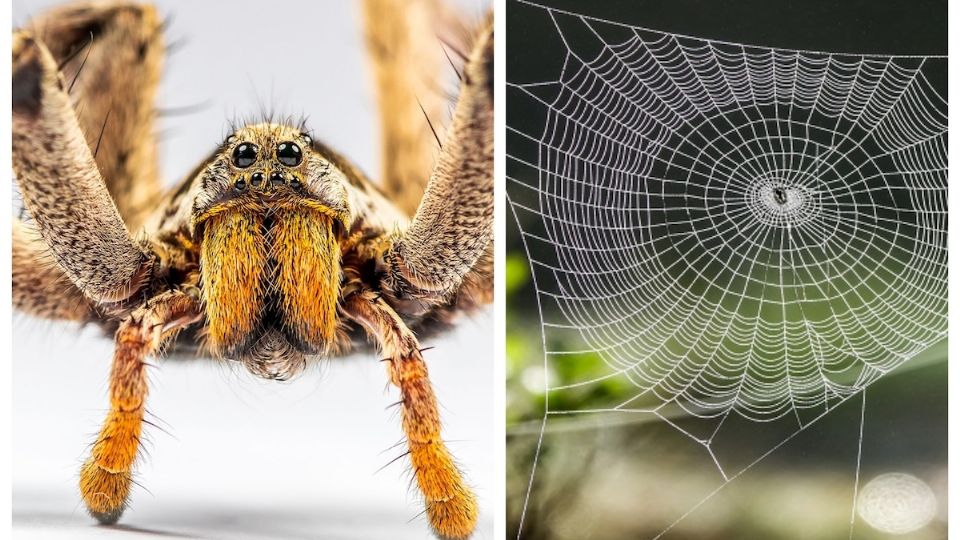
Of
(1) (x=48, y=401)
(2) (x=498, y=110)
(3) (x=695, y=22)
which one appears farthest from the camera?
(3) (x=695, y=22)

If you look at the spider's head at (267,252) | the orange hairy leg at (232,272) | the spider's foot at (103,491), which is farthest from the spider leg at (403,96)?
the spider's foot at (103,491)

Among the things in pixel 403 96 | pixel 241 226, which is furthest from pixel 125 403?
pixel 403 96

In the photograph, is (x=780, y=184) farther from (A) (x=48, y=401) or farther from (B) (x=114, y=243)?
(A) (x=48, y=401)

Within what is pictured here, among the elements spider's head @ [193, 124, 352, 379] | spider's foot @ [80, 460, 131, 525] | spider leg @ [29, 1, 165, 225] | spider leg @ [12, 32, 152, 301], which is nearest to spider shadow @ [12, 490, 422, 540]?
spider's foot @ [80, 460, 131, 525]

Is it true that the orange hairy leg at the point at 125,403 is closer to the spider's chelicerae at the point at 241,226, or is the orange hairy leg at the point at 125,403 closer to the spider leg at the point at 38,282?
the spider's chelicerae at the point at 241,226

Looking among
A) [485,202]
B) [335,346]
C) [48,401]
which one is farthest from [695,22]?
[48,401]
